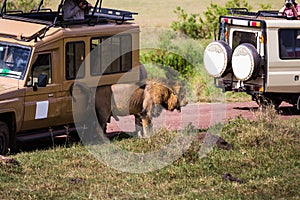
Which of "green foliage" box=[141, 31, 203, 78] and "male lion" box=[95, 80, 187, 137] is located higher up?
"green foliage" box=[141, 31, 203, 78]

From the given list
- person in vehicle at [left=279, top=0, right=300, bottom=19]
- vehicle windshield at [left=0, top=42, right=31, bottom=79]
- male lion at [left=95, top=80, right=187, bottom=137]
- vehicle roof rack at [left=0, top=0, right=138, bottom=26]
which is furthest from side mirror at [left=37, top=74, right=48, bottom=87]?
person in vehicle at [left=279, top=0, right=300, bottom=19]

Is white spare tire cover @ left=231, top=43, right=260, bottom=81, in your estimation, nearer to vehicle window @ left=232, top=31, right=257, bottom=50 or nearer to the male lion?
vehicle window @ left=232, top=31, right=257, bottom=50

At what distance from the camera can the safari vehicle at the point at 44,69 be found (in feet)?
36.6

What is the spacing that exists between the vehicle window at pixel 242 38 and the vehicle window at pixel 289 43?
0.53 meters

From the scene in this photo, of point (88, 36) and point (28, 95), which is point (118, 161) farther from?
point (88, 36)

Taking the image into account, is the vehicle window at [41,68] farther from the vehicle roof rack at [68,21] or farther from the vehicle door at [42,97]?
the vehicle roof rack at [68,21]

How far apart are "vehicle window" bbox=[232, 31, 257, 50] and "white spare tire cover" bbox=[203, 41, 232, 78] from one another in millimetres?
484

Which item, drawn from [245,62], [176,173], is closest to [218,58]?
[245,62]

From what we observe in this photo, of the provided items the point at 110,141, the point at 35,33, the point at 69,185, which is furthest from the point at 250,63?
the point at 69,185

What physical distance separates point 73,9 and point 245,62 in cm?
366

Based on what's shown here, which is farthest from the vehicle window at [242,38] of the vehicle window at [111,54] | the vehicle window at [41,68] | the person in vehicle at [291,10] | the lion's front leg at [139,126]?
the vehicle window at [41,68]

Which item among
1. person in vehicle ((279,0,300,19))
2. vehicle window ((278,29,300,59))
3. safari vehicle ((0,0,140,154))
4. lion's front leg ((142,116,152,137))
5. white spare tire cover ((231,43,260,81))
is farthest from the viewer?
person in vehicle ((279,0,300,19))

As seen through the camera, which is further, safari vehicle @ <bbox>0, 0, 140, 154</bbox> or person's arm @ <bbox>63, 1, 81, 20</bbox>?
person's arm @ <bbox>63, 1, 81, 20</bbox>

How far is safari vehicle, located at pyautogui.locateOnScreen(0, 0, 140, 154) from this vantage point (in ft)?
36.6
